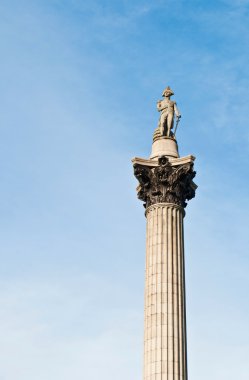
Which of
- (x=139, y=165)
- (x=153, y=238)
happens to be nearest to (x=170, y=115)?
(x=139, y=165)

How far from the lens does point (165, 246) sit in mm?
33188

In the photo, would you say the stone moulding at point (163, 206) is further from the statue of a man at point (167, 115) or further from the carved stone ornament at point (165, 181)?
the statue of a man at point (167, 115)

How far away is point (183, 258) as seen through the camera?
3347 centimetres

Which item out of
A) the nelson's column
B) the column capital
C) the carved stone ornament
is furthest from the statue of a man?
the column capital

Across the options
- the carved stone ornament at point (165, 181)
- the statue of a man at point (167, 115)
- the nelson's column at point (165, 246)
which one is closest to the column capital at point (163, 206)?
the nelson's column at point (165, 246)

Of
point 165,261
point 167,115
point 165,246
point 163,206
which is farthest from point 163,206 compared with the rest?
point 167,115

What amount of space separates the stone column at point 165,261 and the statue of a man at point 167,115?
4.56ft

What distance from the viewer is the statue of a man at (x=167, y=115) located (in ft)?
122

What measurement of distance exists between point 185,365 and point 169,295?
9.81 feet

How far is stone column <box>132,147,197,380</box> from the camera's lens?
101ft

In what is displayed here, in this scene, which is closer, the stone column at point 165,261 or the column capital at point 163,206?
the stone column at point 165,261

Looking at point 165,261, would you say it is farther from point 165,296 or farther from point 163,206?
point 163,206

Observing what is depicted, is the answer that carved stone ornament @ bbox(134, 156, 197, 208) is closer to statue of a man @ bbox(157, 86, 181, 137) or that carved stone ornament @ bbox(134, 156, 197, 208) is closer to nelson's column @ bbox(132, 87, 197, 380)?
nelson's column @ bbox(132, 87, 197, 380)

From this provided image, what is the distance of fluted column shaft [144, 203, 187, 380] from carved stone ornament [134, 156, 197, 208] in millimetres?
437
